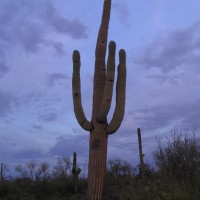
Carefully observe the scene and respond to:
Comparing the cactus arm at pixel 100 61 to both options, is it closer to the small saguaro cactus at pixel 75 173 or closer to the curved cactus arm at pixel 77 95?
the curved cactus arm at pixel 77 95

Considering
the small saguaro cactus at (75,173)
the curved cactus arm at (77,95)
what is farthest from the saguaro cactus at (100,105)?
the small saguaro cactus at (75,173)

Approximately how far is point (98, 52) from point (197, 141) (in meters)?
4.12

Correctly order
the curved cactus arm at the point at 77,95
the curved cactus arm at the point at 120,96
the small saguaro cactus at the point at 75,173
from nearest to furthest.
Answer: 1. the curved cactus arm at the point at 120,96
2. the curved cactus arm at the point at 77,95
3. the small saguaro cactus at the point at 75,173

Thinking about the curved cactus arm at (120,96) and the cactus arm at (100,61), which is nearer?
the curved cactus arm at (120,96)

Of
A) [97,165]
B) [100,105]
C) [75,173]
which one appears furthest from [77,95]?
[75,173]

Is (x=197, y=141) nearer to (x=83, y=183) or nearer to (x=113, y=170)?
(x=83, y=183)

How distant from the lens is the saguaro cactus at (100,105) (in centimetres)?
998

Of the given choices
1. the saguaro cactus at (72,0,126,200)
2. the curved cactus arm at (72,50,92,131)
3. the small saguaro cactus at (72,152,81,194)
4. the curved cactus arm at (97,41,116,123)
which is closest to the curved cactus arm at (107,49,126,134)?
the saguaro cactus at (72,0,126,200)

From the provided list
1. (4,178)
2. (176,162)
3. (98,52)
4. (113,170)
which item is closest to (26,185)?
(4,178)

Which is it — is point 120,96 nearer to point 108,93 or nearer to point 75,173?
point 108,93

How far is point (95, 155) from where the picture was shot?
10023mm

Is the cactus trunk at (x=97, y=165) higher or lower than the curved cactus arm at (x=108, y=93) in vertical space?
lower

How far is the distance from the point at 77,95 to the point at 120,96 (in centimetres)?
110

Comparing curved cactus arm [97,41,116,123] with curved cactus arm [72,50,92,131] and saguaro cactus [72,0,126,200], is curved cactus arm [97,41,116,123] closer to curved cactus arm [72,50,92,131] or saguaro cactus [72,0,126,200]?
saguaro cactus [72,0,126,200]
